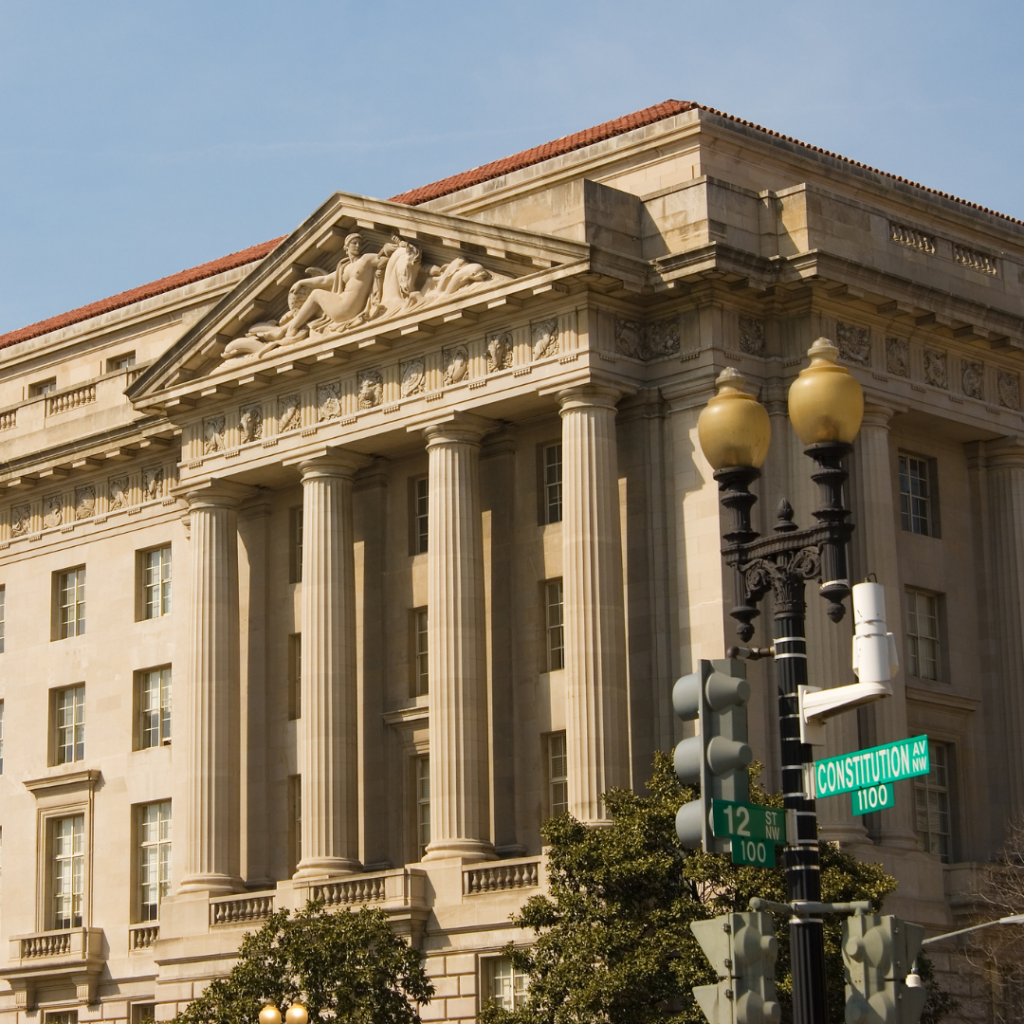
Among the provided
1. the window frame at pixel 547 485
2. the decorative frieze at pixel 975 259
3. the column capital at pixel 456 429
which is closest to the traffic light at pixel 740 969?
the column capital at pixel 456 429

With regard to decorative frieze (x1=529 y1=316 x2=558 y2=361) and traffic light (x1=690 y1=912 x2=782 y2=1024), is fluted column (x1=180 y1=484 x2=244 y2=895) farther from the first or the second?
traffic light (x1=690 y1=912 x2=782 y2=1024)

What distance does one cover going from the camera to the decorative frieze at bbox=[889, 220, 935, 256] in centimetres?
4816

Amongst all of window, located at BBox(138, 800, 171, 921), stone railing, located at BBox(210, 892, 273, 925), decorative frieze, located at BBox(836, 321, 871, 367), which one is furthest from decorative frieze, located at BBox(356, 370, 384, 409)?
window, located at BBox(138, 800, 171, 921)

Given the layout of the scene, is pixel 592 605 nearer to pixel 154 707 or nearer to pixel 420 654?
pixel 420 654

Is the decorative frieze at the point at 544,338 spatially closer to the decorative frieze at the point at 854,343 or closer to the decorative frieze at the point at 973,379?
the decorative frieze at the point at 854,343

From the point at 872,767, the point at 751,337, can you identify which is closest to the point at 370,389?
the point at 751,337

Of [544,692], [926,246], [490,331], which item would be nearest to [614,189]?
[490,331]

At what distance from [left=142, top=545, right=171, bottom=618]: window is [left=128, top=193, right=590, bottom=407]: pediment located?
544 cm

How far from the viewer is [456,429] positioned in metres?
46.8

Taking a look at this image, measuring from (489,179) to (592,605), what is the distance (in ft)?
40.3

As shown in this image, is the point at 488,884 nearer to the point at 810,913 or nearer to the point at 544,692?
the point at 544,692

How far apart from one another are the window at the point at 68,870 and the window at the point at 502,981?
15399 mm

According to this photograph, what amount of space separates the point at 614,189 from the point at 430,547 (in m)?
8.40

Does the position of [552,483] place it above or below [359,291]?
below
